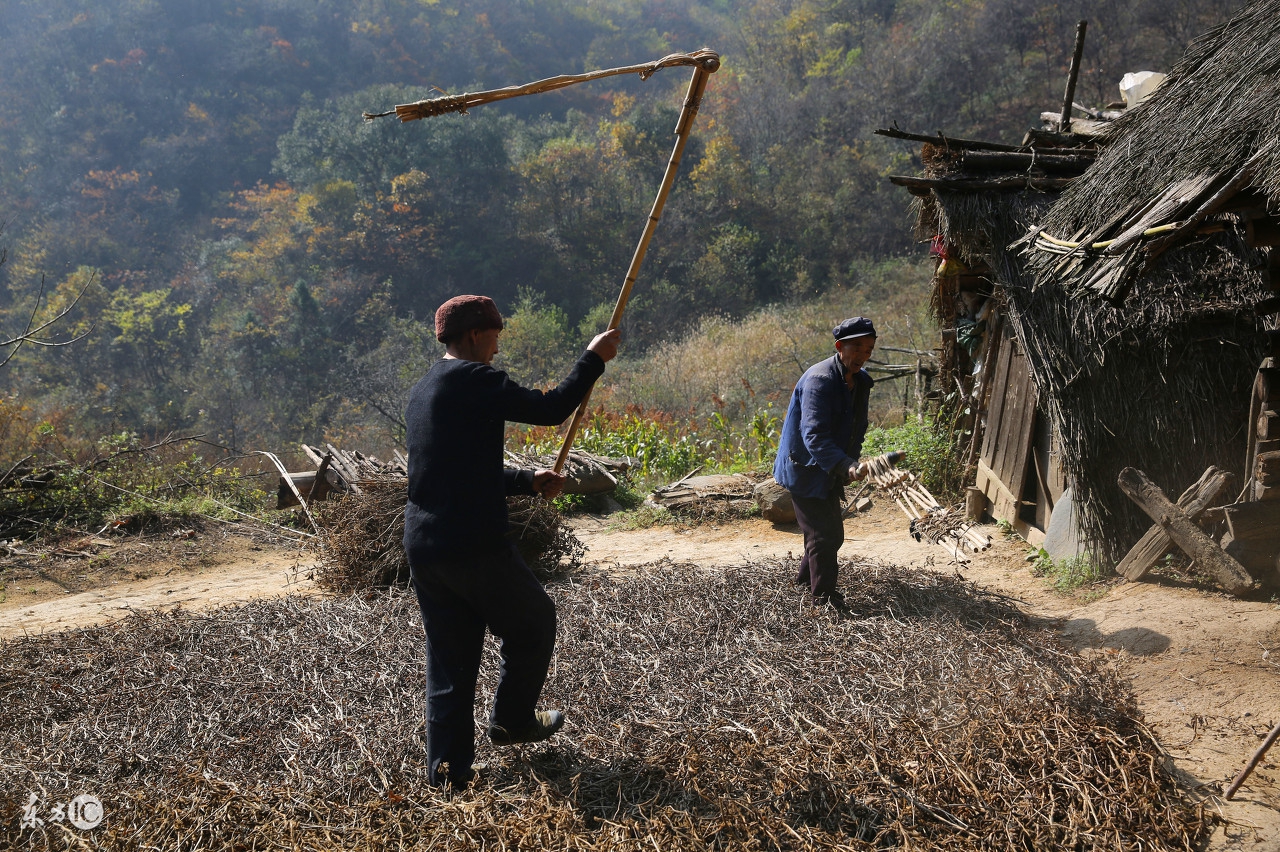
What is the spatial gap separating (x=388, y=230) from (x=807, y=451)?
33282 mm

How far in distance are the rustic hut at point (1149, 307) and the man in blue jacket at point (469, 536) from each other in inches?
132

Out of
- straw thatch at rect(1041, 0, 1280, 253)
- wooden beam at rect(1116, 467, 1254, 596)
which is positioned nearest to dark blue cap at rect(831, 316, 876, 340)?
straw thatch at rect(1041, 0, 1280, 253)

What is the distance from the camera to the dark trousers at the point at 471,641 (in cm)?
291

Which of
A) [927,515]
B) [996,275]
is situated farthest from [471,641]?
[927,515]

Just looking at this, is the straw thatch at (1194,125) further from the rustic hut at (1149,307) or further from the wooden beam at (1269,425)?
the wooden beam at (1269,425)

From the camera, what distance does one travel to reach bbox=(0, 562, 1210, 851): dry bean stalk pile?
2.79 meters

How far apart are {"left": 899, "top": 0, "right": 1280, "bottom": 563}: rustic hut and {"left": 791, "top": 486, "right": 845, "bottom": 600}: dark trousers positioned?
184 cm

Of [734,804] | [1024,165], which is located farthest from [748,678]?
[1024,165]

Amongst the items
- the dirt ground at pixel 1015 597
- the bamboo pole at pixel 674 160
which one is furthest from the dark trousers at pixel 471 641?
the dirt ground at pixel 1015 597

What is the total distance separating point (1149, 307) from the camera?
5.39 meters

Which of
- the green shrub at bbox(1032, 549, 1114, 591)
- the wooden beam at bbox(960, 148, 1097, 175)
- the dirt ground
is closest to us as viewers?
the dirt ground

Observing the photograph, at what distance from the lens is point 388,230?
1359 inches

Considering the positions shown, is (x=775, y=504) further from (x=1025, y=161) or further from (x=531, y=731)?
(x=531, y=731)

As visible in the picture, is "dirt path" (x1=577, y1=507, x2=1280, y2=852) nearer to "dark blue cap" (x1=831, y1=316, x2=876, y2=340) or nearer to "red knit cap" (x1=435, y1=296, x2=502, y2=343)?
"dark blue cap" (x1=831, y1=316, x2=876, y2=340)
